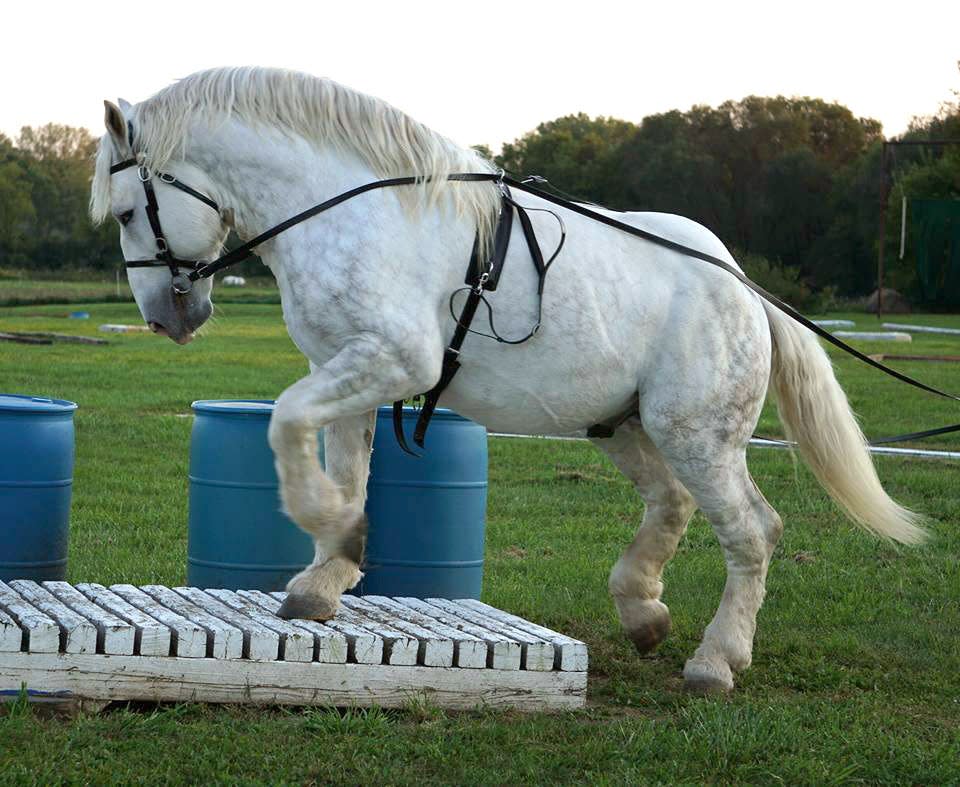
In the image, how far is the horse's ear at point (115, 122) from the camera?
4.25 metres

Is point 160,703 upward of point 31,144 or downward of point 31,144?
downward

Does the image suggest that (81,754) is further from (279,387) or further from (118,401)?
(279,387)

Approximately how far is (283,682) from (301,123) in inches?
74.3

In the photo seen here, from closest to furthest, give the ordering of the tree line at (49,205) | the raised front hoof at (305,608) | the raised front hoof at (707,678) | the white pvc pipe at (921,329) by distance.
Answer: the raised front hoof at (305,608) → the raised front hoof at (707,678) → the white pvc pipe at (921,329) → the tree line at (49,205)

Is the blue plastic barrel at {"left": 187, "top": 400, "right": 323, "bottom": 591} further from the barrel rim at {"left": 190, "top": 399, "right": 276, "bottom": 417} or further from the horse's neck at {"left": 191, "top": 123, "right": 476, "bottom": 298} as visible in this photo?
the horse's neck at {"left": 191, "top": 123, "right": 476, "bottom": 298}

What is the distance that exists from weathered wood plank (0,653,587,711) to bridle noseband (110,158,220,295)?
128 cm

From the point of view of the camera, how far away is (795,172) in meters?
56.9

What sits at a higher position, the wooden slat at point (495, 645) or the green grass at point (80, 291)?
the green grass at point (80, 291)

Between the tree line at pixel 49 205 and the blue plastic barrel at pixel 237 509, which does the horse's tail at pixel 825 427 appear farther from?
the tree line at pixel 49 205

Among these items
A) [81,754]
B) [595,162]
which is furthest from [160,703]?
[595,162]

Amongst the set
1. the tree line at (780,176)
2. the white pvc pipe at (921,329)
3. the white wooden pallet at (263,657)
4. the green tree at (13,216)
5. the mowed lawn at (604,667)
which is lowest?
the mowed lawn at (604,667)

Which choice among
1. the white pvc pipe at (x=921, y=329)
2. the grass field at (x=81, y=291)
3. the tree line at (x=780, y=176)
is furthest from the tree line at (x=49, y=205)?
the white pvc pipe at (x=921, y=329)

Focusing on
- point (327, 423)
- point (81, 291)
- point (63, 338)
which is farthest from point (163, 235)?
point (81, 291)

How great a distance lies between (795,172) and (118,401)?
48.1 metres
